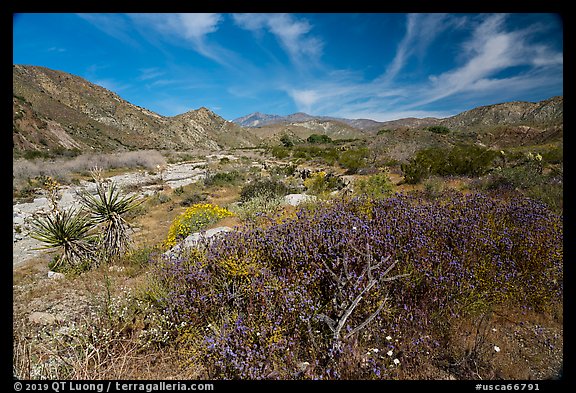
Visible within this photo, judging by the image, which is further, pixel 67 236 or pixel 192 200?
pixel 192 200

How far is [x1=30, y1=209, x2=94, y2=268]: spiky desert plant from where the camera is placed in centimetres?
527

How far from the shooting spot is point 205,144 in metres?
78.7

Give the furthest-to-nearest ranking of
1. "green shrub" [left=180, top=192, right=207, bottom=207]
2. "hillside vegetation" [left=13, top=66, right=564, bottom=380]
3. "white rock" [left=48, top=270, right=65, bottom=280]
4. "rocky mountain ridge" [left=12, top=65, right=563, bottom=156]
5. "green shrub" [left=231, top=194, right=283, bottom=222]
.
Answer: "rocky mountain ridge" [left=12, top=65, right=563, bottom=156] < "green shrub" [left=180, top=192, right=207, bottom=207] < "green shrub" [left=231, top=194, right=283, bottom=222] < "white rock" [left=48, top=270, right=65, bottom=280] < "hillside vegetation" [left=13, top=66, right=564, bottom=380]

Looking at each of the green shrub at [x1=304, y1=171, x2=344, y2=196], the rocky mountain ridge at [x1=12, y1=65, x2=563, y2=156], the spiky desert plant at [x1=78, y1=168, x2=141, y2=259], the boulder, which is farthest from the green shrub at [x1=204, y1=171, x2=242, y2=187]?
the rocky mountain ridge at [x1=12, y1=65, x2=563, y2=156]

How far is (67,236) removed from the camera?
5.39 metres

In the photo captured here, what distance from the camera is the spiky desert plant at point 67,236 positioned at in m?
5.27

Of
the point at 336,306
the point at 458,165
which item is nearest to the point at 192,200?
the point at 336,306

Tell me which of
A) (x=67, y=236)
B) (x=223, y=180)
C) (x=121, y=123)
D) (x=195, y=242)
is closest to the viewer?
(x=195, y=242)

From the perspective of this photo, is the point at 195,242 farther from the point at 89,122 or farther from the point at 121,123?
the point at 121,123

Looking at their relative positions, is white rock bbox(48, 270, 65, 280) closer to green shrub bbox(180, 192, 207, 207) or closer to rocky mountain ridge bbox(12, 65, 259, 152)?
green shrub bbox(180, 192, 207, 207)

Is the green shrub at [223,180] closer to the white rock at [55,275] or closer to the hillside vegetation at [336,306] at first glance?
the white rock at [55,275]

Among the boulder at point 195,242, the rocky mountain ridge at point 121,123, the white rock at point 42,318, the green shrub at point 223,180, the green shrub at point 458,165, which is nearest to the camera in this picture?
the white rock at point 42,318

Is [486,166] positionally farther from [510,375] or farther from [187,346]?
Answer: [187,346]

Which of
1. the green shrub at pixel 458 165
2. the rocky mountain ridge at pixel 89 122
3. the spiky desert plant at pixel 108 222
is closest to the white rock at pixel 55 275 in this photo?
the spiky desert plant at pixel 108 222
